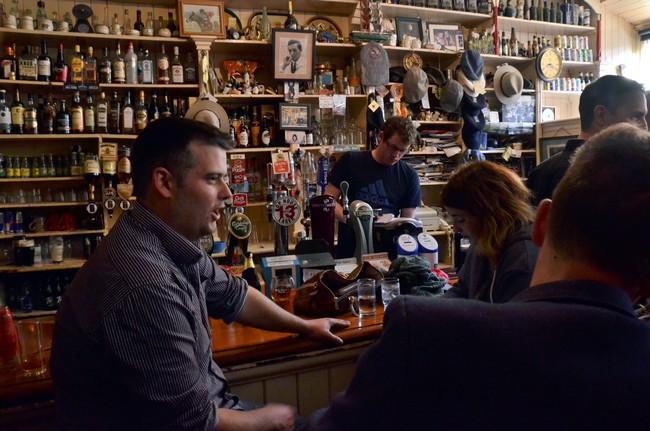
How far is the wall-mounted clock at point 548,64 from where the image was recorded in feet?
17.9

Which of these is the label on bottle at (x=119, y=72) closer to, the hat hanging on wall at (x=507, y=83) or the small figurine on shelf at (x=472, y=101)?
the small figurine on shelf at (x=472, y=101)

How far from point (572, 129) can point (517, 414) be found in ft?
17.6

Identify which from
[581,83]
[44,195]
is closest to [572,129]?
[581,83]

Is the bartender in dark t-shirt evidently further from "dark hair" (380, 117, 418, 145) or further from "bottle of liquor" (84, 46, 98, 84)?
"bottle of liquor" (84, 46, 98, 84)

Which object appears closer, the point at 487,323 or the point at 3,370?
the point at 487,323

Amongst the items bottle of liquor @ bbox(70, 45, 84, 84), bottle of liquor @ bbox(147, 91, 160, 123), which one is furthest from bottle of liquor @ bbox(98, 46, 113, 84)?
bottle of liquor @ bbox(147, 91, 160, 123)

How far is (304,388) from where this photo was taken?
166cm

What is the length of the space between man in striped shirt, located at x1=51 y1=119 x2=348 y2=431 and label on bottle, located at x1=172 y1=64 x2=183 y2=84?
10.5ft

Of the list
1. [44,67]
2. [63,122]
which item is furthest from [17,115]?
[44,67]

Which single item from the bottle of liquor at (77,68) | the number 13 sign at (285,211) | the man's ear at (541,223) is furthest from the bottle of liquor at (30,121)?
the man's ear at (541,223)

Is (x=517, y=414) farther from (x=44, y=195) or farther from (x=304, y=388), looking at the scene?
(x=44, y=195)

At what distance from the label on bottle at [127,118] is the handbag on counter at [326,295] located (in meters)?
3.07

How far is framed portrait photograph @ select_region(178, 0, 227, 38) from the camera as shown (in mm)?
4203

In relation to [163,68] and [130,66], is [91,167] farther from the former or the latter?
[163,68]
